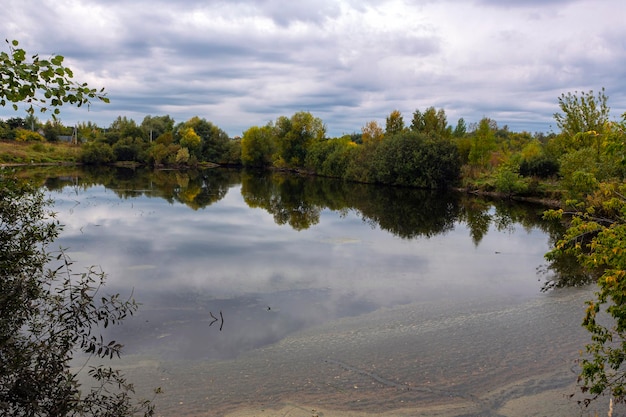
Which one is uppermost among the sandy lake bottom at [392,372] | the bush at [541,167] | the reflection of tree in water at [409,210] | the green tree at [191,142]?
the green tree at [191,142]

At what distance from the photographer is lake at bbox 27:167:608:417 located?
7.97 meters

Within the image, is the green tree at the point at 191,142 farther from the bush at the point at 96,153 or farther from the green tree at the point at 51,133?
the green tree at the point at 51,133

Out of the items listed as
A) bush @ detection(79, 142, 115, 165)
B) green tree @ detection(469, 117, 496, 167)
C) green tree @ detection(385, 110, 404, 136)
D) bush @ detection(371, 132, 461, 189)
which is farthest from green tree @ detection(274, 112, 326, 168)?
green tree @ detection(469, 117, 496, 167)

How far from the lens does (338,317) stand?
11945mm

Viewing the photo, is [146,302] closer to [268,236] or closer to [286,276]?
[286,276]

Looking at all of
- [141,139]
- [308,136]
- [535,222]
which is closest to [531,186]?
[535,222]

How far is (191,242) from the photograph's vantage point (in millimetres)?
20422

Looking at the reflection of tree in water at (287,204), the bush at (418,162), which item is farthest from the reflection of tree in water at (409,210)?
the reflection of tree in water at (287,204)

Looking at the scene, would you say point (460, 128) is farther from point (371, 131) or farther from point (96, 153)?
point (96, 153)

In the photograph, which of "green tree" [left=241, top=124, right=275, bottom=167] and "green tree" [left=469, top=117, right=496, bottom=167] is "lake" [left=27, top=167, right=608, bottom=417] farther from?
"green tree" [left=241, top=124, right=275, bottom=167]

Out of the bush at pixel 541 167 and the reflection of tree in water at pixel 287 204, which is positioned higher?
the bush at pixel 541 167

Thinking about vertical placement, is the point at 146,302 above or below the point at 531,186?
below

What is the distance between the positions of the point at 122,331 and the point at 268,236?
12256mm

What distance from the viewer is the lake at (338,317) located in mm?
7969
